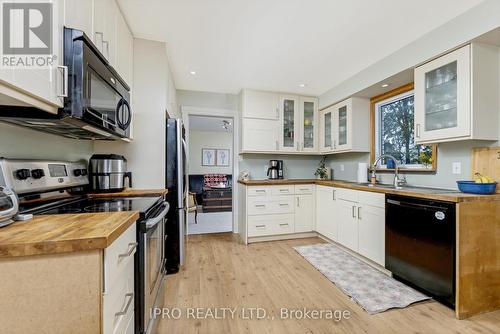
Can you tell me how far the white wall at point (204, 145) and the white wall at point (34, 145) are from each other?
512cm

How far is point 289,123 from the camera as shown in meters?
3.73

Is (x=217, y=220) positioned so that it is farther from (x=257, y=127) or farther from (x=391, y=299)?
(x=391, y=299)

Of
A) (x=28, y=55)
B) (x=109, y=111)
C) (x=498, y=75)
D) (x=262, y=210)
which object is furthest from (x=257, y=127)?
(x=28, y=55)

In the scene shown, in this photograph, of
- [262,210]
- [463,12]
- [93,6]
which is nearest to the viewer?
[93,6]

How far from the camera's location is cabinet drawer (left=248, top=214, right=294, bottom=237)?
3.30m

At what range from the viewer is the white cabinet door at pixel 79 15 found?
112cm

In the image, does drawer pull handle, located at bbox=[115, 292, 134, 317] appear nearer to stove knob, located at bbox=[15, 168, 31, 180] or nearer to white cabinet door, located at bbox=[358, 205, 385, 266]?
stove knob, located at bbox=[15, 168, 31, 180]

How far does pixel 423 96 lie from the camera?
2.16 meters

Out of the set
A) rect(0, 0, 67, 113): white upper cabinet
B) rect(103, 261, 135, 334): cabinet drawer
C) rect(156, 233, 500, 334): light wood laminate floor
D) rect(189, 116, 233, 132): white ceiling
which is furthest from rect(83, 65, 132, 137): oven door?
rect(189, 116, 233, 132): white ceiling

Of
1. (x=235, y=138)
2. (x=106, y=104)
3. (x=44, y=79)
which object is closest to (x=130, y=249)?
(x=44, y=79)

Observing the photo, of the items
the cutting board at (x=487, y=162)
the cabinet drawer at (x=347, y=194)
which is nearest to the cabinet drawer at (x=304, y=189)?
the cabinet drawer at (x=347, y=194)

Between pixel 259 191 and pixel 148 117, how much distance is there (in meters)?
1.80

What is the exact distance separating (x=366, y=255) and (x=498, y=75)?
6.72 feet

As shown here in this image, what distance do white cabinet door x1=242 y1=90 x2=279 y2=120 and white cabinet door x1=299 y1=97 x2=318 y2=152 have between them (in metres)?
0.49
